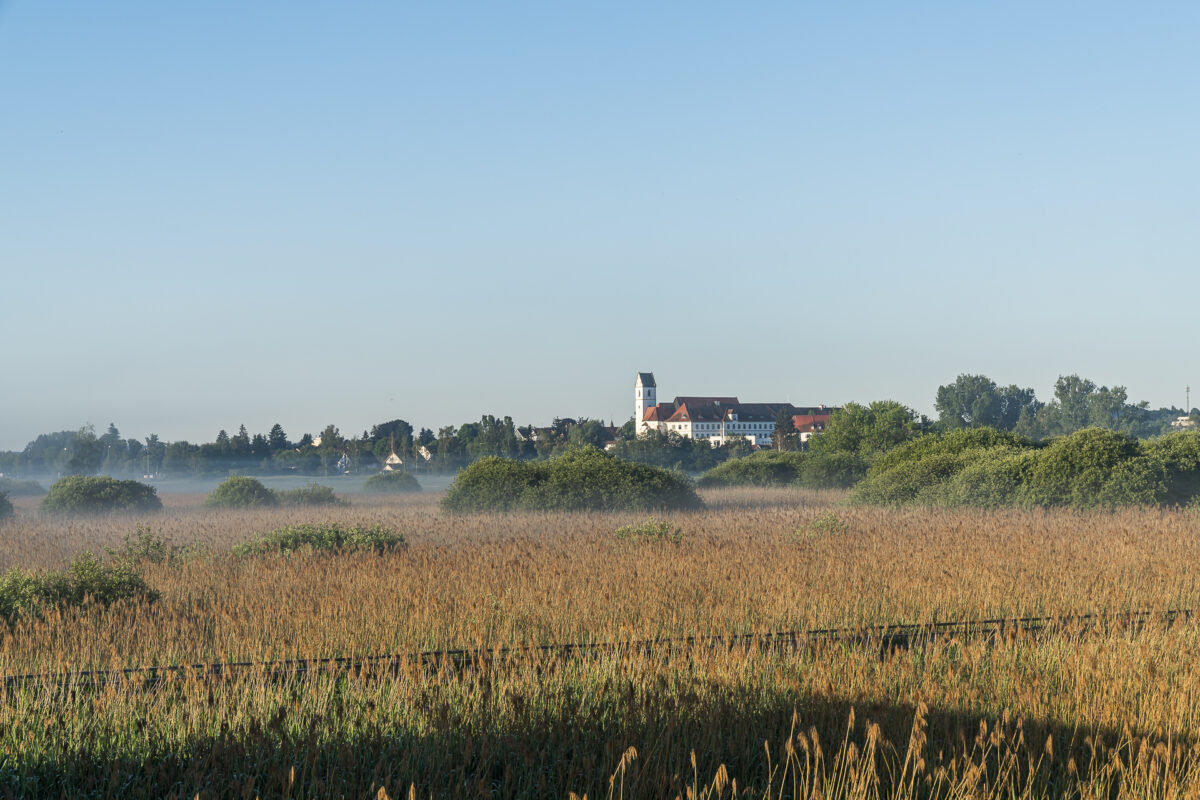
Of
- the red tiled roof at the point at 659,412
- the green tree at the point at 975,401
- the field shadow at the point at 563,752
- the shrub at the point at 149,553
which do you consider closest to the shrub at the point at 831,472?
the shrub at the point at 149,553

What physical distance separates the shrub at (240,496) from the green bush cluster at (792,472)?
16514 mm

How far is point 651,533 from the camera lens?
14.9 meters

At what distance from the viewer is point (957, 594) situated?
9117 millimetres

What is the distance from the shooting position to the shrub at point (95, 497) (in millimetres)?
28312

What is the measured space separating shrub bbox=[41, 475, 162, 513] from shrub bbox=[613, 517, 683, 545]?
19.4 m

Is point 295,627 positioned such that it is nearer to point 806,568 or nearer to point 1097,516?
point 806,568

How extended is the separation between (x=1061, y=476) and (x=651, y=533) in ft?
38.2

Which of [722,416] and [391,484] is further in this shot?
[722,416]

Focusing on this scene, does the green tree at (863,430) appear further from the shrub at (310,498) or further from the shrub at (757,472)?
the shrub at (310,498)

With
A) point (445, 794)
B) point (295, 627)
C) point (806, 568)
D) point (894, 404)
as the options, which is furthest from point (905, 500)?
point (894, 404)

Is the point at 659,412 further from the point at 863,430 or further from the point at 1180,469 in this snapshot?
the point at 1180,469

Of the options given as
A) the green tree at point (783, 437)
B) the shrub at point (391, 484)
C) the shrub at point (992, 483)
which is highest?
the green tree at point (783, 437)

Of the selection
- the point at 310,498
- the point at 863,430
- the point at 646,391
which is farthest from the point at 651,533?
the point at 646,391

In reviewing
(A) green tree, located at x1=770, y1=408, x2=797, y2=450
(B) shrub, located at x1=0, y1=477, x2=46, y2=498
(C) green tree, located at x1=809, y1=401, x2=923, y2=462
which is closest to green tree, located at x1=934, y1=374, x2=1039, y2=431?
(A) green tree, located at x1=770, y1=408, x2=797, y2=450
